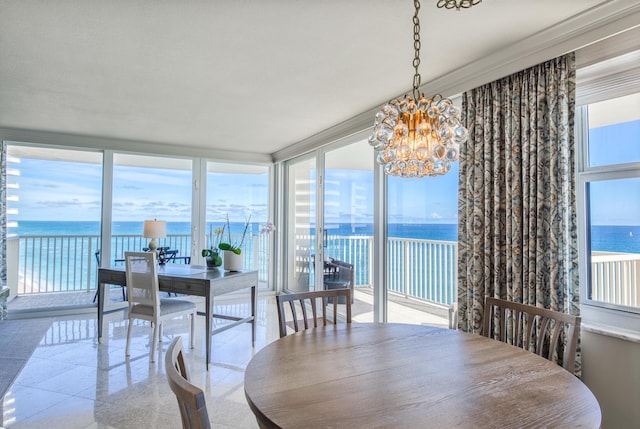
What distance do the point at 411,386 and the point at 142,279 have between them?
3.05 m

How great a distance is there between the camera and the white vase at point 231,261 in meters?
3.87

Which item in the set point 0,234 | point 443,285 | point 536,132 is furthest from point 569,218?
point 0,234

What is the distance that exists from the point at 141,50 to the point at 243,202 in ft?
13.0

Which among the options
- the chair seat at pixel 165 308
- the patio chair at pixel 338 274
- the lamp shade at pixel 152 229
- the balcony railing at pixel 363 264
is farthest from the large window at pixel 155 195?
the patio chair at pixel 338 274

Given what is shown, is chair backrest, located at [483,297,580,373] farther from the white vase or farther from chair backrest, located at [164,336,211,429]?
the white vase

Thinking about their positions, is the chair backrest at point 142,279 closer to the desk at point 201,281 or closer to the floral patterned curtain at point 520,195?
the desk at point 201,281

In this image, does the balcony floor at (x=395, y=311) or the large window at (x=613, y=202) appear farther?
the balcony floor at (x=395, y=311)

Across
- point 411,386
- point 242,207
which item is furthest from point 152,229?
point 411,386

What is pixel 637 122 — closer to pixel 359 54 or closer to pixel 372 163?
pixel 359 54

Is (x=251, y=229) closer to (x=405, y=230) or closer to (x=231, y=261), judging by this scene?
(x=231, y=261)

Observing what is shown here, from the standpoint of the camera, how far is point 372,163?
4152 mm

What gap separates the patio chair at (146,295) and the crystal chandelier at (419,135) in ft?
8.66

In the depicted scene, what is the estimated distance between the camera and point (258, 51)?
250 centimetres

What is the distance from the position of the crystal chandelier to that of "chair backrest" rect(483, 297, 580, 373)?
876 millimetres
